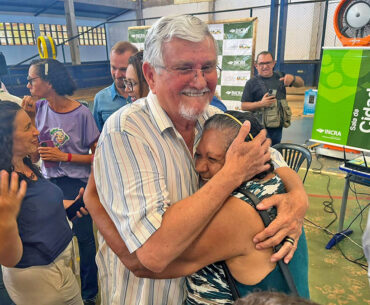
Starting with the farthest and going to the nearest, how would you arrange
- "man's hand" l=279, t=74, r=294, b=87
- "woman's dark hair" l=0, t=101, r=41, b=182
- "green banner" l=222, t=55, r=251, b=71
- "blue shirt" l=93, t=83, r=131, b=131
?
"green banner" l=222, t=55, r=251, b=71 → "man's hand" l=279, t=74, r=294, b=87 → "blue shirt" l=93, t=83, r=131, b=131 → "woman's dark hair" l=0, t=101, r=41, b=182

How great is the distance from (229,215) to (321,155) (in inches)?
195

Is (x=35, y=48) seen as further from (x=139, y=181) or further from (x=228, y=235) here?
(x=228, y=235)

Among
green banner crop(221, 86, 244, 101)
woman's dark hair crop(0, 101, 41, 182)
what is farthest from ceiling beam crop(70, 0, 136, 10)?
woman's dark hair crop(0, 101, 41, 182)

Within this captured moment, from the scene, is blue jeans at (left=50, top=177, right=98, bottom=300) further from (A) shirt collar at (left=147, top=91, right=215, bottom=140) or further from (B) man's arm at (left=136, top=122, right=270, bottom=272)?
(B) man's arm at (left=136, top=122, right=270, bottom=272)

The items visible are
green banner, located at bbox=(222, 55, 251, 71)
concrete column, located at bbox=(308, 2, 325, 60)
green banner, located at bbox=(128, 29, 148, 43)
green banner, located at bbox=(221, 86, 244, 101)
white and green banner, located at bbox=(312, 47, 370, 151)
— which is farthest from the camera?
concrete column, located at bbox=(308, 2, 325, 60)

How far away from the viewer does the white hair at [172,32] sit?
102 cm

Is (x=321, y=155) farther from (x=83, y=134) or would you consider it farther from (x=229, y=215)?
(x=229, y=215)

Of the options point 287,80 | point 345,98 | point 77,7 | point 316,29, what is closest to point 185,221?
point 345,98

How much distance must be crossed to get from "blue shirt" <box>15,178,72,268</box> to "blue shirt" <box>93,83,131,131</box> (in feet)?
4.07

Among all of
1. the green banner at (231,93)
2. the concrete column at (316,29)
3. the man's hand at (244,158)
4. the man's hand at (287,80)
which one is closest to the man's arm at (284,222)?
the man's hand at (244,158)

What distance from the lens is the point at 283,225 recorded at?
0.98 meters

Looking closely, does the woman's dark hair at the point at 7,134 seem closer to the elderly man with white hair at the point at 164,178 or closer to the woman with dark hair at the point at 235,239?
the elderly man with white hair at the point at 164,178

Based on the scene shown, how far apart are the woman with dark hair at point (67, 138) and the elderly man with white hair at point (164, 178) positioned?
3.36ft

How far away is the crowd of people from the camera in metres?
0.89
